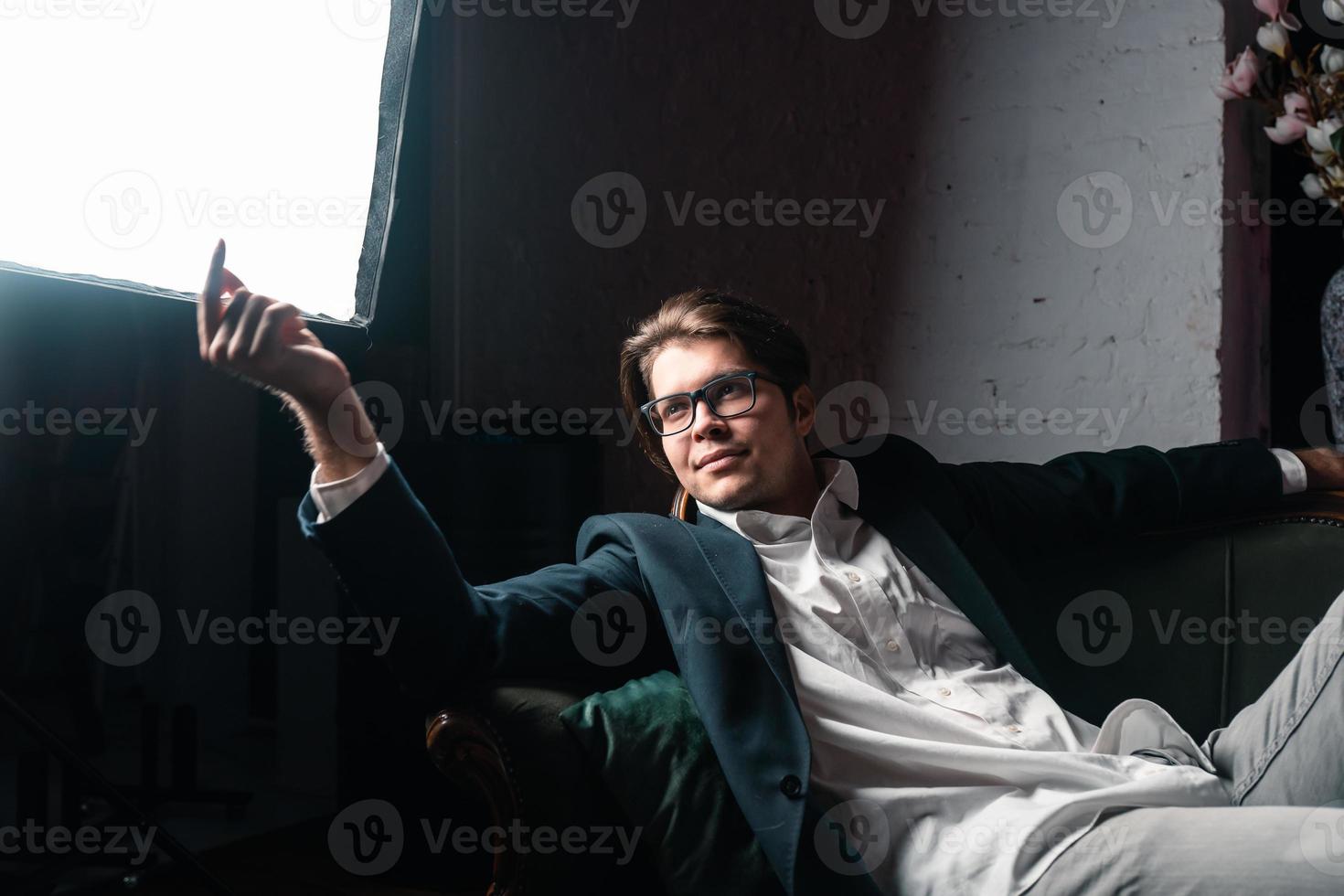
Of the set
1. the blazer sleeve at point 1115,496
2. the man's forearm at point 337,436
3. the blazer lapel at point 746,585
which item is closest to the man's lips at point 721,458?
the blazer lapel at point 746,585

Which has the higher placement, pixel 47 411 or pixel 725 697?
pixel 47 411

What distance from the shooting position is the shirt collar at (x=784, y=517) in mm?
1627

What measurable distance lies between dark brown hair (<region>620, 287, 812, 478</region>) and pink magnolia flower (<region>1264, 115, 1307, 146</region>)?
110cm

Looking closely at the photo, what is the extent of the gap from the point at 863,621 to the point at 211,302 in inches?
36.9

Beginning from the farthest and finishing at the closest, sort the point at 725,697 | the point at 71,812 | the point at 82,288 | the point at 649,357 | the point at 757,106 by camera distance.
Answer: the point at 757,106
the point at 71,812
the point at 649,357
the point at 82,288
the point at 725,697

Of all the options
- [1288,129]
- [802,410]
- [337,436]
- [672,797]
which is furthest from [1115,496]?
[337,436]

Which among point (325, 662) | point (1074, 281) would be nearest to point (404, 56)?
point (325, 662)

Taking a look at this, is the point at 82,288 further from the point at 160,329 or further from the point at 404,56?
the point at 404,56

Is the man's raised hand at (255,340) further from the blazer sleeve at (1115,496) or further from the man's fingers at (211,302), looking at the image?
the blazer sleeve at (1115,496)

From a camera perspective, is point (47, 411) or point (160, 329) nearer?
point (47, 411)

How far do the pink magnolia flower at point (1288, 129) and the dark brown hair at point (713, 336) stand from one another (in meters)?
1.10

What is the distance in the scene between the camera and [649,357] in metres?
1.80

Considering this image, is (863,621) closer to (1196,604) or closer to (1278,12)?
(1196,604)

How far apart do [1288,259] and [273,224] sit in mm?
2211
